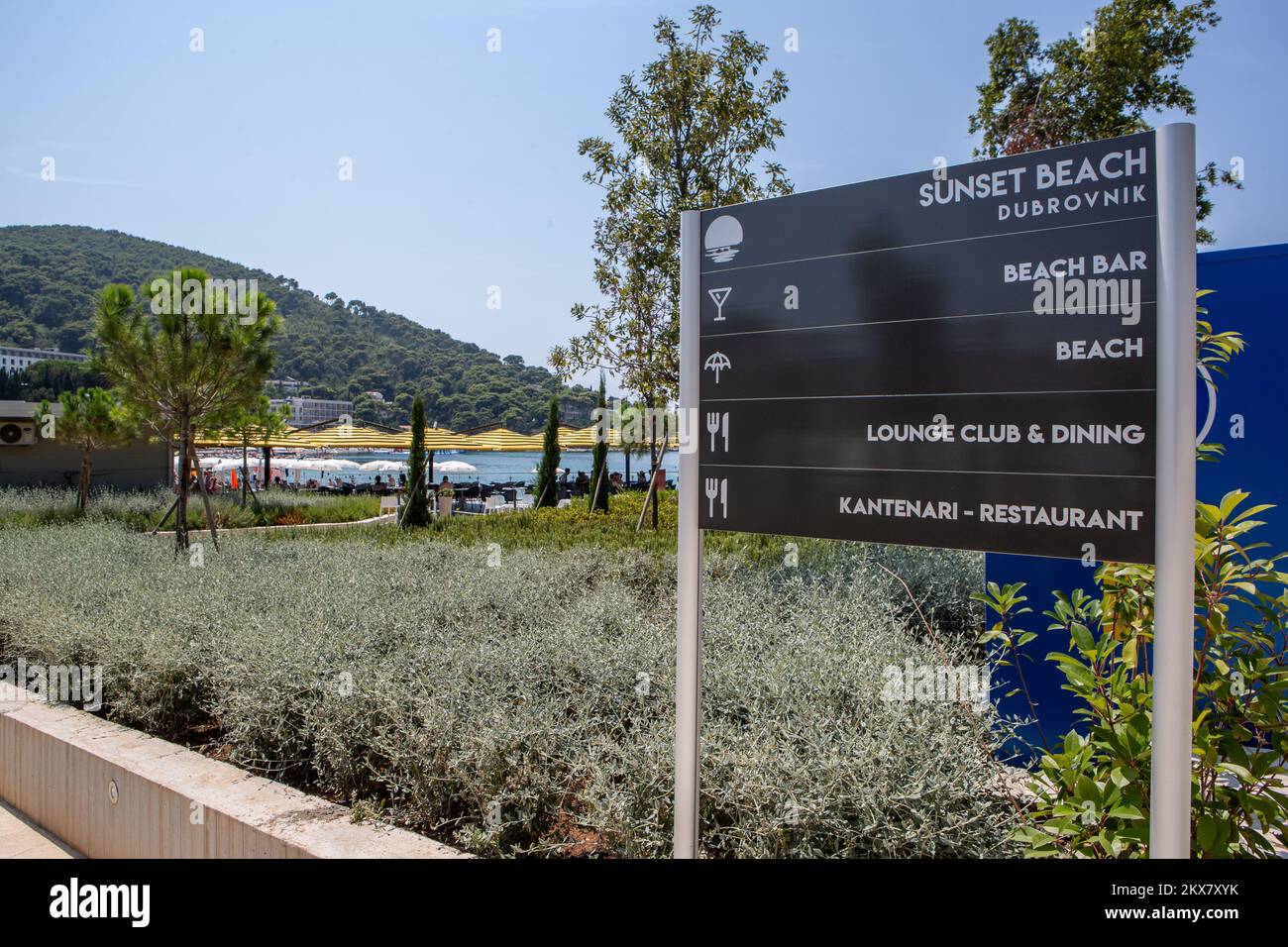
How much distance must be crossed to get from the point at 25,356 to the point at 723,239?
46736mm

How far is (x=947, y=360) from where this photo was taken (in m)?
1.99

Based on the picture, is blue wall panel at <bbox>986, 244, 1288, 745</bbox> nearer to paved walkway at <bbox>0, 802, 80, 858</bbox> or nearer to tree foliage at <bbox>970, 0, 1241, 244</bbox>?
paved walkway at <bbox>0, 802, 80, 858</bbox>

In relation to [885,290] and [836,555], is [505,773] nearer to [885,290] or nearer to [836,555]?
[885,290]

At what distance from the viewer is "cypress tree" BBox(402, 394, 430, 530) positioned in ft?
48.6

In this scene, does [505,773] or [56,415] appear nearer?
[505,773]

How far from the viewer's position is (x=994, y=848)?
2314mm

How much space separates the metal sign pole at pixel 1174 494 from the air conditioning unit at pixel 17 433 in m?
21.7

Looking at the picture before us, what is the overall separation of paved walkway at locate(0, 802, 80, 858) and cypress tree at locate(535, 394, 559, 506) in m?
15.8

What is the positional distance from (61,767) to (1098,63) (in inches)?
613

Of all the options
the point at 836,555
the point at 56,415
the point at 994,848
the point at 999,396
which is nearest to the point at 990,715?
the point at 994,848

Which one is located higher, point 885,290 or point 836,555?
point 885,290

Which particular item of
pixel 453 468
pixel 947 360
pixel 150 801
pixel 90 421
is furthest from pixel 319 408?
pixel 947 360

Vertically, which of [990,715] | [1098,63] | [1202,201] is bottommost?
[990,715]

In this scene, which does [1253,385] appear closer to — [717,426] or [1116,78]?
[717,426]
